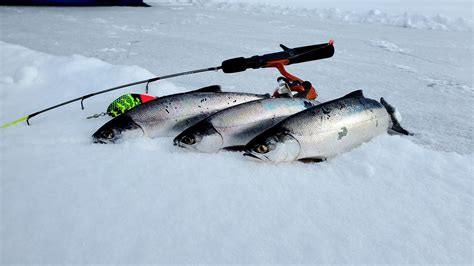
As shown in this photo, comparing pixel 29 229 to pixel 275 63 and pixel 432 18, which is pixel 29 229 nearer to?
pixel 275 63

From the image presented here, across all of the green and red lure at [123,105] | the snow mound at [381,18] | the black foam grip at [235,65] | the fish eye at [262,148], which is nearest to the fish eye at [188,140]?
the fish eye at [262,148]

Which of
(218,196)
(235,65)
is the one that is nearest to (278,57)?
(235,65)

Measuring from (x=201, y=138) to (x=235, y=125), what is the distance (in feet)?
0.83

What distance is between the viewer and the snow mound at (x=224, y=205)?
4.48 ft

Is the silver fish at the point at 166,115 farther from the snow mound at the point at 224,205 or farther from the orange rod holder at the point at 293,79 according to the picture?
the orange rod holder at the point at 293,79

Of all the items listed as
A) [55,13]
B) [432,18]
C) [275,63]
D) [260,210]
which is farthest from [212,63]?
[432,18]

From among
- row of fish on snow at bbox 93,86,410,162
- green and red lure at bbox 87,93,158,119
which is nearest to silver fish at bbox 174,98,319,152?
row of fish on snow at bbox 93,86,410,162

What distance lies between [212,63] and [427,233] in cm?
448

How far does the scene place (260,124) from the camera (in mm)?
2229

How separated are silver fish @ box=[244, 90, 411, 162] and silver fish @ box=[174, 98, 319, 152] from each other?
25 centimetres

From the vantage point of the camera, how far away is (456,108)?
3480 millimetres

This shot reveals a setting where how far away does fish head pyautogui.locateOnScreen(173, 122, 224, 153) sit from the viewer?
6.78 ft

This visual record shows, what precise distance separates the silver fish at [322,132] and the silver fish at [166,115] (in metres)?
0.62

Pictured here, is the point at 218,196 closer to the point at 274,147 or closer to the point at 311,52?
the point at 274,147
